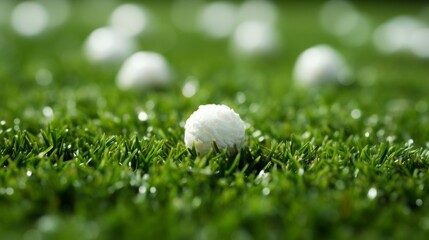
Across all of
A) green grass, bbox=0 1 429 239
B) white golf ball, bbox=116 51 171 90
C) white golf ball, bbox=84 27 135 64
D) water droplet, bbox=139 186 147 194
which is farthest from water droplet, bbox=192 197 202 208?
white golf ball, bbox=84 27 135 64

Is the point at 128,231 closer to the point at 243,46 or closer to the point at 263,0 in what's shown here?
the point at 243,46

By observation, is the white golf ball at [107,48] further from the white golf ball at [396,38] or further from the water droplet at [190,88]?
the white golf ball at [396,38]

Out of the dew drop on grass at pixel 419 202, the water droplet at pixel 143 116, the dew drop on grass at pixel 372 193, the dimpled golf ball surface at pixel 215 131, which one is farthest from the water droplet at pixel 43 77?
the dew drop on grass at pixel 419 202

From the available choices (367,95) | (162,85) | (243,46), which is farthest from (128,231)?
(243,46)

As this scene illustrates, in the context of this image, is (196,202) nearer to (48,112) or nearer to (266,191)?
(266,191)

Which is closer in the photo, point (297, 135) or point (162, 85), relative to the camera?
point (297, 135)

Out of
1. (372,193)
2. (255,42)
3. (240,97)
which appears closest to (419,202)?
(372,193)
